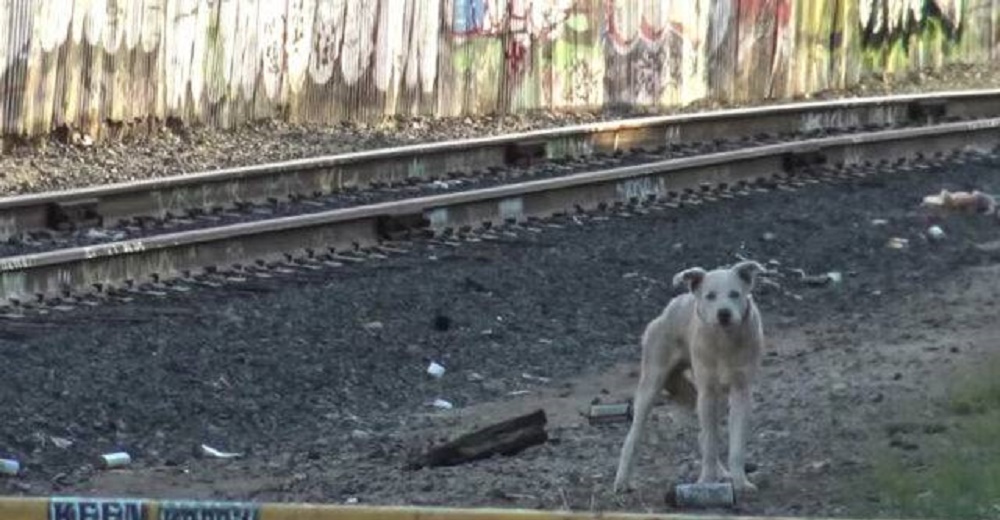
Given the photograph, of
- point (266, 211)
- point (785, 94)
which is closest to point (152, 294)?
point (266, 211)

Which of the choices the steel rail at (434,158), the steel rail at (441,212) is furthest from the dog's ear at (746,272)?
the steel rail at (434,158)

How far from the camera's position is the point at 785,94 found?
94.3ft

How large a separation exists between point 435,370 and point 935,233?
555 centimetres

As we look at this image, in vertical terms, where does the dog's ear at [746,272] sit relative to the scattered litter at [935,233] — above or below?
above

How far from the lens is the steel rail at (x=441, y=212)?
44.0ft

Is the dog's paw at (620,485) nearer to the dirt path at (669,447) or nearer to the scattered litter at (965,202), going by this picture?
the dirt path at (669,447)

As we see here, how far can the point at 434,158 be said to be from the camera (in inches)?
752

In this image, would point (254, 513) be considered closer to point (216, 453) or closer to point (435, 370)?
point (216, 453)

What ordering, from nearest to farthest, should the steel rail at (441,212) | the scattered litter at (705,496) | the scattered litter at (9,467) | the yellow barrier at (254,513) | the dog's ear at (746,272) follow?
1. the yellow barrier at (254,513)
2. the scattered litter at (705,496)
3. the dog's ear at (746,272)
4. the scattered litter at (9,467)
5. the steel rail at (441,212)

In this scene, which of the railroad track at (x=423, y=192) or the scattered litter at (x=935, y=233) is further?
the scattered litter at (x=935, y=233)

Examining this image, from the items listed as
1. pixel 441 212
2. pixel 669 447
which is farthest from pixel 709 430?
pixel 441 212

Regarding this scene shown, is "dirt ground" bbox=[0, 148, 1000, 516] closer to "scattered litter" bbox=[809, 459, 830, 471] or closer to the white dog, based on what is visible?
"scattered litter" bbox=[809, 459, 830, 471]

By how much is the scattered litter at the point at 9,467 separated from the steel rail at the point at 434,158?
527 centimetres

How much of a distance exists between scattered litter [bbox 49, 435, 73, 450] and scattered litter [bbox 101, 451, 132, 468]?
18 cm
